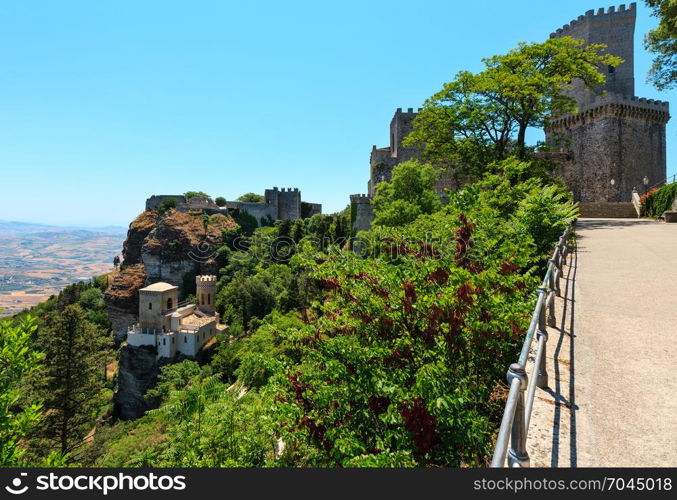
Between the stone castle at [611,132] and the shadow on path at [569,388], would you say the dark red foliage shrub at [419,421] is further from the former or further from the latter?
the stone castle at [611,132]

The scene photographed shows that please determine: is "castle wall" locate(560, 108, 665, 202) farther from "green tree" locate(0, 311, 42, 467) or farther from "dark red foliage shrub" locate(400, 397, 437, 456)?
"green tree" locate(0, 311, 42, 467)

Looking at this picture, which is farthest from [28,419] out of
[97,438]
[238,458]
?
[97,438]

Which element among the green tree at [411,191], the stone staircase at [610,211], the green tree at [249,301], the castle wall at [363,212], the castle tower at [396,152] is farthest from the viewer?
the green tree at [249,301]

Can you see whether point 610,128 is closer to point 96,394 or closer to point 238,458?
point 238,458

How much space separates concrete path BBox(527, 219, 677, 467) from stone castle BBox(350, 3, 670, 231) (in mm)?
27496

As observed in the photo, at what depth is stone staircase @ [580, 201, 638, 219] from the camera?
89.3 ft

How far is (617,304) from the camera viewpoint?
664 cm

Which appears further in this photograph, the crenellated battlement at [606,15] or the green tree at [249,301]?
the green tree at [249,301]

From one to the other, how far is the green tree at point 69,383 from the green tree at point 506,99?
27.8 metres

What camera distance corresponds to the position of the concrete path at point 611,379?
2.93m

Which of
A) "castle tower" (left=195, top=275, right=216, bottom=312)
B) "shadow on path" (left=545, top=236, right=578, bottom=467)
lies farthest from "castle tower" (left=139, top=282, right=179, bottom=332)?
"shadow on path" (left=545, top=236, right=578, bottom=467)

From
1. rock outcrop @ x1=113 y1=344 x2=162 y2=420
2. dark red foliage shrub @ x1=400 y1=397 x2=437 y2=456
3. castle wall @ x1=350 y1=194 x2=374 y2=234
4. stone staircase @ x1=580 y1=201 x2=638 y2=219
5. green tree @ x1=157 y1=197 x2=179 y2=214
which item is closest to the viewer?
dark red foliage shrub @ x1=400 y1=397 x2=437 y2=456

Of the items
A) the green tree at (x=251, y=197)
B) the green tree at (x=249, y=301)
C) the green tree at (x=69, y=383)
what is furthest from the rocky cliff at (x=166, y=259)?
the green tree at (x=69, y=383)

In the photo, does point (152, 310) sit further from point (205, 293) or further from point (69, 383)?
point (69, 383)
